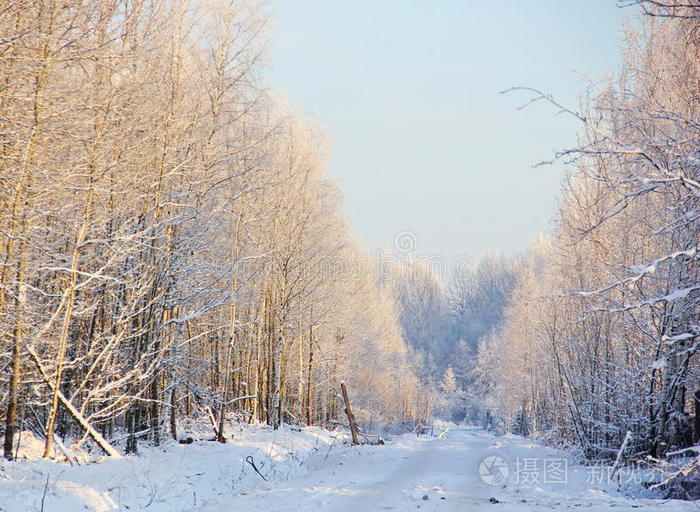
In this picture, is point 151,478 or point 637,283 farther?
point 637,283

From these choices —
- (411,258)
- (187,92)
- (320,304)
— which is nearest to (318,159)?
(320,304)

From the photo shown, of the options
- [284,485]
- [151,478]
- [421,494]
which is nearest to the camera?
[151,478]

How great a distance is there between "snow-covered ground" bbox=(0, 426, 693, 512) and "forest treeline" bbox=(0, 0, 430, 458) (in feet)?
3.29

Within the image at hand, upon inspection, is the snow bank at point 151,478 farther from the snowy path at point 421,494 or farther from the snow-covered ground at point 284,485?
the snowy path at point 421,494

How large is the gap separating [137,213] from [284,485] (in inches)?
A: 228

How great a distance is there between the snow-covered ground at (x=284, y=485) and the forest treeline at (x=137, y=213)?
1.00 m

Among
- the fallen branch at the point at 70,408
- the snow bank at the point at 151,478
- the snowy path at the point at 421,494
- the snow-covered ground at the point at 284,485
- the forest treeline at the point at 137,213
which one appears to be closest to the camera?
the snow bank at the point at 151,478

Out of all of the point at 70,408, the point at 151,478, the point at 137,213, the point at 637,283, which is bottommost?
the point at 151,478

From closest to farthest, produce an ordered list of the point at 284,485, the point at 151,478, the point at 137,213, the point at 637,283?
1. the point at 151,478
2. the point at 284,485
3. the point at 137,213
4. the point at 637,283

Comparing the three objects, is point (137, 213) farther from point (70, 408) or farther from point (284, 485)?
point (284, 485)

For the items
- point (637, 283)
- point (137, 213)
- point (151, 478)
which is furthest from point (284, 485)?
point (637, 283)

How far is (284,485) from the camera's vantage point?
29.8ft

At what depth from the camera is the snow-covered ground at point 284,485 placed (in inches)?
253

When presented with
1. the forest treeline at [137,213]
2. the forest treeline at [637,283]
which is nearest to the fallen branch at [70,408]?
the forest treeline at [137,213]
